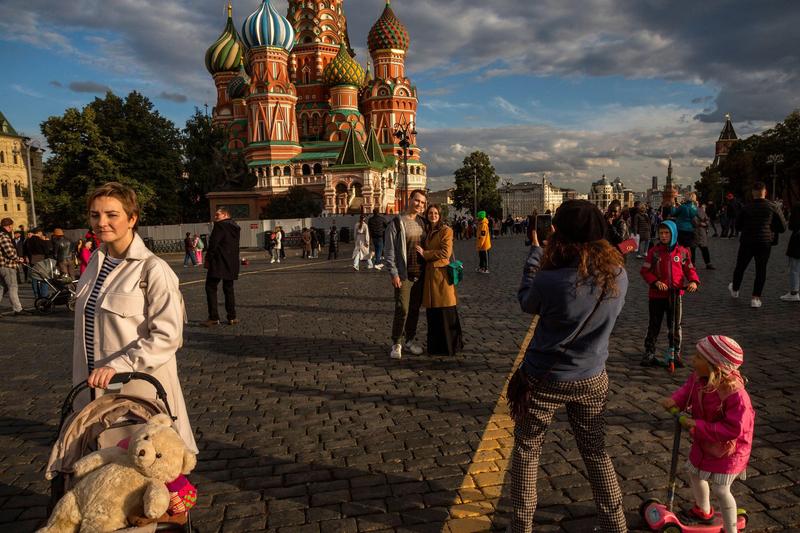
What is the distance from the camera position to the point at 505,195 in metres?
176

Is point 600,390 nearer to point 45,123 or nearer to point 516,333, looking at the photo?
point 516,333

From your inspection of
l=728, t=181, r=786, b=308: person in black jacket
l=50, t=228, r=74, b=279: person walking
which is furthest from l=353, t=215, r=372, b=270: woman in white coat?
l=728, t=181, r=786, b=308: person in black jacket

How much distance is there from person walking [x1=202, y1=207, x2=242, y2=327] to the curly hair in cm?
720

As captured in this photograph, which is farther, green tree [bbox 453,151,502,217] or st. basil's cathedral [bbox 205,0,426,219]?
green tree [bbox 453,151,502,217]

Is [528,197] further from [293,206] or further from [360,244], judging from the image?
[360,244]

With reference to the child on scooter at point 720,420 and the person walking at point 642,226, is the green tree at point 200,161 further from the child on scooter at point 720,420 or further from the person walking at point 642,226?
the child on scooter at point 720,420

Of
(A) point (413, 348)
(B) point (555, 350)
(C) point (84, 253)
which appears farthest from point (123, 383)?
(C) point (84, 253)

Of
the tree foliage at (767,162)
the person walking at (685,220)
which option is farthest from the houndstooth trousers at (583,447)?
the tree foliage at (767,162)

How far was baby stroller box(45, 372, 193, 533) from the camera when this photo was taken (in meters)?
2.48

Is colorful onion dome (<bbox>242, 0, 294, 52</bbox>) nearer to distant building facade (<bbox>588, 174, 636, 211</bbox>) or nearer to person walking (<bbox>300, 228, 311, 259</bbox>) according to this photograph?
person walking (<bbox>300, 228, 311, 259</bbox>)

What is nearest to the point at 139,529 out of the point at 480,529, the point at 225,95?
the point at 480,529

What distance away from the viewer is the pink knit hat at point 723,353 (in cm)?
266

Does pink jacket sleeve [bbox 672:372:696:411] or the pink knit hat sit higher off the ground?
the pink knit hat

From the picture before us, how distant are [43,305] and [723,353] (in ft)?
40.3
